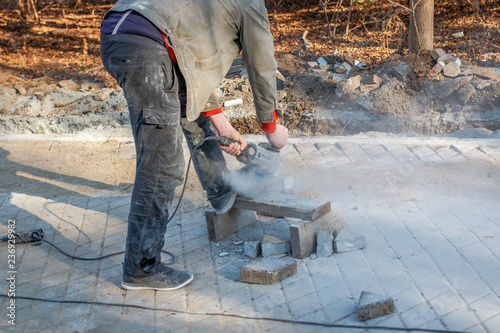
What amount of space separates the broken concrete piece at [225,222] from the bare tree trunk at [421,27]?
6.06m

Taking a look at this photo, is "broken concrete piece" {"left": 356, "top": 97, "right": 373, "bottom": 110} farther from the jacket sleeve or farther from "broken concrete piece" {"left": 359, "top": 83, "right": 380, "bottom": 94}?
the jacket sleeve

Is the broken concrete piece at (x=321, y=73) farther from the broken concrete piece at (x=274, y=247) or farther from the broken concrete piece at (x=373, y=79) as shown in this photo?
the broken concrete piece at (x=274, y=247)

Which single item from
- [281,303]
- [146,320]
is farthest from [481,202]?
[146,320]

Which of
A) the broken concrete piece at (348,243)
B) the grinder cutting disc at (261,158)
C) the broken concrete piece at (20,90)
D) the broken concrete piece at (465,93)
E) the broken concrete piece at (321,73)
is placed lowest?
the broken concrete piece at (465,93)

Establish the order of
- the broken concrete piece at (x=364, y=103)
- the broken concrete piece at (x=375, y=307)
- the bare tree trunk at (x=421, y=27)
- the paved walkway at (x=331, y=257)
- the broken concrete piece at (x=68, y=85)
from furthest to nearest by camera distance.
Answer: the broken concrete piece at (x=68, y=85), the bare tree trunk at (x=421, y=27), the broken concrete piece at (x=364, y=103), the paved walkway at (x=331, y=257), the broken concrete piece at (x=375, y=307)

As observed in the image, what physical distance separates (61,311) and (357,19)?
11.8 metres

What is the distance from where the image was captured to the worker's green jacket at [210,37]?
2.99 m

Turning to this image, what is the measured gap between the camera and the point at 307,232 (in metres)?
3.69

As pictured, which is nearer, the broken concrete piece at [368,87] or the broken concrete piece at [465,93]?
the broken concrete piece at [465,93]

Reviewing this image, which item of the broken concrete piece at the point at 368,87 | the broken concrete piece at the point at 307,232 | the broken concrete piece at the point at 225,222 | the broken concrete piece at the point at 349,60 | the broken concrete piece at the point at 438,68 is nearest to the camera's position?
the broken concrete piece at the point at 307,232

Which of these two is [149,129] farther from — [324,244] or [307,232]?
[324,244]

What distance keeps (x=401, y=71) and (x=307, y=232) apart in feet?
17.3

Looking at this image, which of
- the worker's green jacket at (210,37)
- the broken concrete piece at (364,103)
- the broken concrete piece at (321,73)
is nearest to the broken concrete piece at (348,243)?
the worker's green jacket at (210,37)

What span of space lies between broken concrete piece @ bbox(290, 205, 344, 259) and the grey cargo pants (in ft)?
3.04
